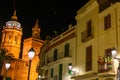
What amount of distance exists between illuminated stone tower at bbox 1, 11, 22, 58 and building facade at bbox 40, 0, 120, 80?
130 ft

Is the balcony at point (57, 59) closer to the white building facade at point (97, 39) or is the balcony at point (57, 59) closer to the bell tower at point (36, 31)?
the white building facade at point (97, 39)

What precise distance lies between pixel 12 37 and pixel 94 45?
160 feet

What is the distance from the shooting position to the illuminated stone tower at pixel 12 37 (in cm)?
6962

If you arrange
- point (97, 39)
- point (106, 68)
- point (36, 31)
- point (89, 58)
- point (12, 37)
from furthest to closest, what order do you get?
point (36, 31)
point (12, 37)
point (89, 58)
point (97, 39)
point (106, 68)

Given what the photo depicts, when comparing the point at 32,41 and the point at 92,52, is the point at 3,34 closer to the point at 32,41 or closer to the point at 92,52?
the point at 32,41

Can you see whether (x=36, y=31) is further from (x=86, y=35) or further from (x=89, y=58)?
(x=89, y=58)

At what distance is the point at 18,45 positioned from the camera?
71.1 meters

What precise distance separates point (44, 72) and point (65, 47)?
8241 mm

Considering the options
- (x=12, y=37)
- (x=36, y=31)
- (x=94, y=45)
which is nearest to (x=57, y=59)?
(x=94, y=45)

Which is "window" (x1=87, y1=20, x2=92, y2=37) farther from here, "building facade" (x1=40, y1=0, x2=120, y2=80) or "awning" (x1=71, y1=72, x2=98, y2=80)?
"awning" (x1=71, y1=72, x2=98, y2=80)

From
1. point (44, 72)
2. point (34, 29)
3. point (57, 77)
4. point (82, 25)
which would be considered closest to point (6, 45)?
point (34, 29)

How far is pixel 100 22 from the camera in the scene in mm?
23344

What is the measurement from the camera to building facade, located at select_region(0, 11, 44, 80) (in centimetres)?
6750

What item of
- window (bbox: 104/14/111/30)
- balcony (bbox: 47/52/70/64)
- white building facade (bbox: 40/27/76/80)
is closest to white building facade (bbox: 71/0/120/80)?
window (bbox: 104/14/111/30)
